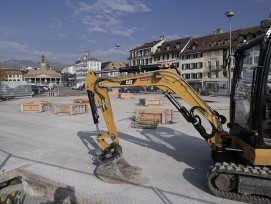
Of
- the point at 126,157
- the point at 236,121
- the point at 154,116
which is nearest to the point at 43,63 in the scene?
the point at 154,116

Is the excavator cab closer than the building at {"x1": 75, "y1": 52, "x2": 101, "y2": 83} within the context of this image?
Yes

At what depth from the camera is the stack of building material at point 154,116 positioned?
14.9 meters

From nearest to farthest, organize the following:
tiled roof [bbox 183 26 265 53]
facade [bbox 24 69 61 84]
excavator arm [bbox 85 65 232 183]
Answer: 1. excavator arm [bbox 85 65 232 183]
2. tiled roof [bbox 183 26 265 53]
3. facade [bbox 24 69 61 84]

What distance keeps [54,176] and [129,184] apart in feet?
6.93

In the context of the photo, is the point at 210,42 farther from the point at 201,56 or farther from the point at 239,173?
the point at 239,173

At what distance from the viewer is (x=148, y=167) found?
807 centimetres

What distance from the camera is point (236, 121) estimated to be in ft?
22.9

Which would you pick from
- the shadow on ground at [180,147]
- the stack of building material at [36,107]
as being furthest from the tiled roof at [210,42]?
the shadow on ground at [180,147]

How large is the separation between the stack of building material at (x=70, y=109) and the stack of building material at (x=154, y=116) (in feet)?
19.1

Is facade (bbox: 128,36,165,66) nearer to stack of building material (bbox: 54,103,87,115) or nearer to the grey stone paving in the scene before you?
stack of building material (bbox: 54,103,87,115)

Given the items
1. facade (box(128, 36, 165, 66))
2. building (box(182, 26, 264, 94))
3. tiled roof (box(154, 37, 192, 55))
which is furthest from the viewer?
facade (box(128, 36, 165, 66))

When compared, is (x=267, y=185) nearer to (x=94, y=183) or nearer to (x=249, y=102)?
(x=249, y=102)

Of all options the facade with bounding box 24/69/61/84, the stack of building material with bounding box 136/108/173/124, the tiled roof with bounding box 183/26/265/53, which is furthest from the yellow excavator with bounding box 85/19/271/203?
the facade with bounding box 24/69/61/84

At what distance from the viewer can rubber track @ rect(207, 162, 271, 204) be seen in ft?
18.4
